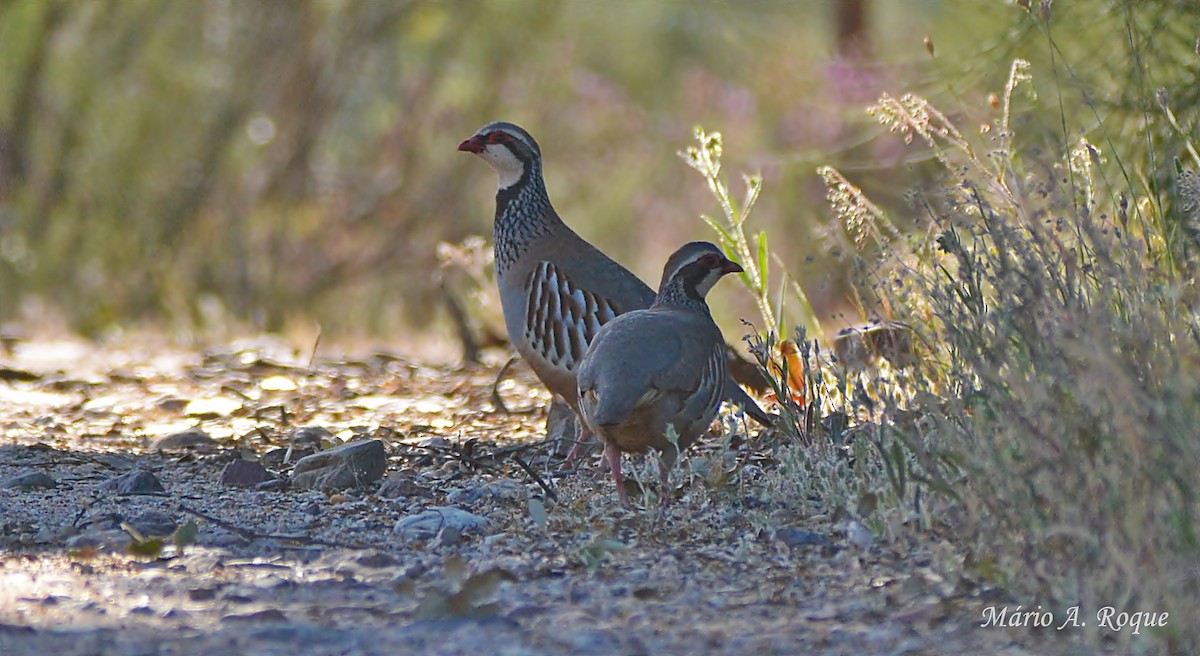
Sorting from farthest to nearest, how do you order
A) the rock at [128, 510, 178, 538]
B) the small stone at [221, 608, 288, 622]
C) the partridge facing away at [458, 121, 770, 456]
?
the partridge facing away at [458, 121, 770, 456] < the rock at [128, 510, 178, 538] < the small stone at [221, 608, 288, 622]

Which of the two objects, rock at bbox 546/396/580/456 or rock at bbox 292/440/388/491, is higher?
rock at bbox 546/396/580/456

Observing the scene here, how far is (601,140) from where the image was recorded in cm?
1272

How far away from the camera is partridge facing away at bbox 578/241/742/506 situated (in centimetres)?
424

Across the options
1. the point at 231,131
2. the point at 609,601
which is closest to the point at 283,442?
the point at 609,601

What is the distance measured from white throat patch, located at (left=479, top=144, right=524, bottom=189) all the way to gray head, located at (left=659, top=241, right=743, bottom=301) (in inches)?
57.6

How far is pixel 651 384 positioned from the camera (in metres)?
4.25

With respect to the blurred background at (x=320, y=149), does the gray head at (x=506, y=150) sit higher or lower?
lower

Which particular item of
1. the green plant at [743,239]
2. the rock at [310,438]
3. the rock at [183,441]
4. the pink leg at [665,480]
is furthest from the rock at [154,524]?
the green plant at [743,239]

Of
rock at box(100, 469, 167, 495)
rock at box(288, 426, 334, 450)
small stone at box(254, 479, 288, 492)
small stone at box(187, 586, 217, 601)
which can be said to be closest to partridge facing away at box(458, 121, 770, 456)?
rock at box(288, 426, 334, 450)

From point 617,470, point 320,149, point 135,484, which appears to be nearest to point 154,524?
point 135,484

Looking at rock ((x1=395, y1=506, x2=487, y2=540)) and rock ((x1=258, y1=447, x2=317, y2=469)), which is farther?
rock ((x1=258, y1=447, x2=317, y2=469))

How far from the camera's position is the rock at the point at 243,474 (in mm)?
4910

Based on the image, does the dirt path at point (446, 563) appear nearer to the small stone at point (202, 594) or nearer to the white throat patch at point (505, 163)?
the small stone at point (202, 594)

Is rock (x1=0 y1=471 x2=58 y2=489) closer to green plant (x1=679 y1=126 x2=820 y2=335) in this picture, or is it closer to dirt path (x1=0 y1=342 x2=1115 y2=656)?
dirt path (x1=0 y1=342 x2=1115 y2=656)
